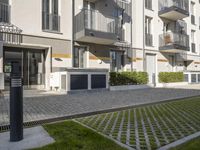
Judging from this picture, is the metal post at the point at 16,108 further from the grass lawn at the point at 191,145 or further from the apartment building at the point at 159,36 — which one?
the apartment building at the point at 159,36

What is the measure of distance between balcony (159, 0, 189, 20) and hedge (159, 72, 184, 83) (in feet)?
19.2

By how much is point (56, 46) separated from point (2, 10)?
12.1 feet

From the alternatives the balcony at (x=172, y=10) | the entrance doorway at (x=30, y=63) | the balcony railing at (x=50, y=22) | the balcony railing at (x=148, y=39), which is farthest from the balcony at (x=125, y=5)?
the entrance doorway at (x=30, y=63)

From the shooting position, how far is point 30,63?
13.0 meters

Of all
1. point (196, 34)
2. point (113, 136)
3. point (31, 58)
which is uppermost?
point (196, 34)

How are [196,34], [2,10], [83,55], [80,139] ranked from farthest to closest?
[196,34] < [83,55] < [2,10] < [80,139]

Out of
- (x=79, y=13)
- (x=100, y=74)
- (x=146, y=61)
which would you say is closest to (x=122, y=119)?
(x=100, y=74)

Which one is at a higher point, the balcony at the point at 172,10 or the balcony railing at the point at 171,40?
the balcony at the point at 172,10

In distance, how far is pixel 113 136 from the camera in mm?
4434

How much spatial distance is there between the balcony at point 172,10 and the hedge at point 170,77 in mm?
5867

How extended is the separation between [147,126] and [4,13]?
1018 cm

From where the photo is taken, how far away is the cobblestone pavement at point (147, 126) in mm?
4195

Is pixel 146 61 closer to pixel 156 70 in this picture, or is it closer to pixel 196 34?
pixel 156 70

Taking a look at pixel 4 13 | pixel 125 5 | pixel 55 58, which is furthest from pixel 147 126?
pixel 125 5
